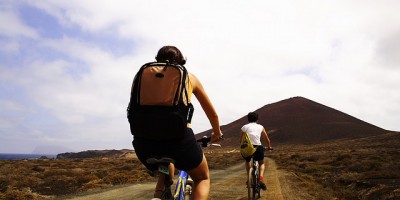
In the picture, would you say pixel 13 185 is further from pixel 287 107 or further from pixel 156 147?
pixel 287 107

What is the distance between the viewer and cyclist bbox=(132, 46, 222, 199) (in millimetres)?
3240

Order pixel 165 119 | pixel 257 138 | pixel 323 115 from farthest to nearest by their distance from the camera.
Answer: pixel 323 115, pixel 257 138, pixel 165 119

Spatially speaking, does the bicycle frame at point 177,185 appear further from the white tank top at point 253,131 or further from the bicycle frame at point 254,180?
the bicycle frame at point 254,180

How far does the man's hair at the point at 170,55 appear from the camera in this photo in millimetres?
3678

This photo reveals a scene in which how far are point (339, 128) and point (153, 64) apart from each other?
470 feet

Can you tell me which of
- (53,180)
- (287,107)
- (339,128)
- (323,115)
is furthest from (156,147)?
(287,107)

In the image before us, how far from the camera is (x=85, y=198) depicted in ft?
35.4

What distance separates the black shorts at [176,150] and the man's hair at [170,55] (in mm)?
797

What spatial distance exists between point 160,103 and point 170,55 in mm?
704


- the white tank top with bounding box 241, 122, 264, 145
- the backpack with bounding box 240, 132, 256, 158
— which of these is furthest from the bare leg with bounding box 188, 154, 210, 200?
the white tank top with bounding box 241, 122, 264, 145

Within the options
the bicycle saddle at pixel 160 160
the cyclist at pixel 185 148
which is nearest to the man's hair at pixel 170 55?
the cyclist at pixel 185 148

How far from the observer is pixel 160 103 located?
3188 millimetres

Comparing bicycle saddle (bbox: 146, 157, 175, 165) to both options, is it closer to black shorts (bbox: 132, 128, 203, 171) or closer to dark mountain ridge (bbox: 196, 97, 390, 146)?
black shorts (bbox: 132, 128, 203, 171)

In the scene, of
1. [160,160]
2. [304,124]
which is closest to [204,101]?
[160,160]
